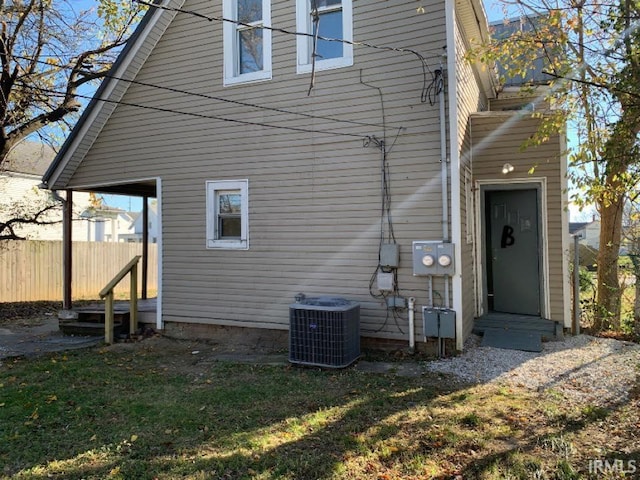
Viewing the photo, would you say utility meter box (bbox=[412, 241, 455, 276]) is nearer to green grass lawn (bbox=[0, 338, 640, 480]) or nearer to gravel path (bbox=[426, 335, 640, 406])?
gravel path (bbox=[426, 335, 640, 406])

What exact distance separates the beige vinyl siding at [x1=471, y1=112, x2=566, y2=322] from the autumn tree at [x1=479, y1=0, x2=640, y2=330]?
41 cm

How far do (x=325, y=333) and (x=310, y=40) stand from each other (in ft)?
15.3

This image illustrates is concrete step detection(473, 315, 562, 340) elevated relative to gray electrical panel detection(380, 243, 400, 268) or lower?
lower

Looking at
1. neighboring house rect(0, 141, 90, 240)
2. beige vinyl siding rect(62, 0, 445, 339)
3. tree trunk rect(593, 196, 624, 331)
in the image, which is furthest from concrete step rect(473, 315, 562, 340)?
neighboring house rect(0, 141, 90, 240)

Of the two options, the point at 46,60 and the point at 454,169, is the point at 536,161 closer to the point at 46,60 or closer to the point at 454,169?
the point at 454,169

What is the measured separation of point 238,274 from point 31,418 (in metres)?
3.78

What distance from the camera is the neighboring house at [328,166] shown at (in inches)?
259

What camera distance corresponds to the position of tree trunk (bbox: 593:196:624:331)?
26.0 feet

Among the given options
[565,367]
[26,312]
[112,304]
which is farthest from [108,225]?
[565,367]

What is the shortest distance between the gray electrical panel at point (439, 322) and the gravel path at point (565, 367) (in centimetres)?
37

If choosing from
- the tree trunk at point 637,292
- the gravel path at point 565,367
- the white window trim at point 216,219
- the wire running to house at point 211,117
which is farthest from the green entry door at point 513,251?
the white window trim at point 216,219

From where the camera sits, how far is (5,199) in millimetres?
19375

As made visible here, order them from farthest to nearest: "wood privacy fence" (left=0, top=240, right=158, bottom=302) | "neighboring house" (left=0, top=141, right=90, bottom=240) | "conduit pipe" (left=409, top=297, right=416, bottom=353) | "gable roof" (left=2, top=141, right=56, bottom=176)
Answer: "gable roof" (left=2, top=141, right=56, bottom=176) → "neighboring house" (left=0, top=141, right=90, bottom=240) → "wood privacy fence" (left=0, top=240, right=158, bottom=302) → "conduit pipe" (left=409, top=297, right=416, bottom=353)

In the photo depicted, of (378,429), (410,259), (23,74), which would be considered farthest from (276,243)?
(23,74)
